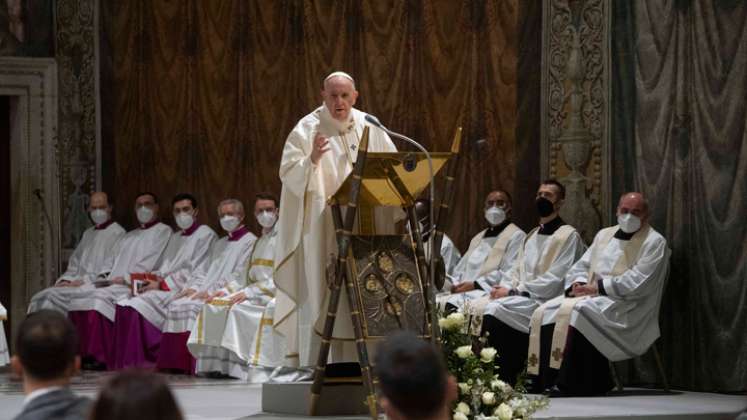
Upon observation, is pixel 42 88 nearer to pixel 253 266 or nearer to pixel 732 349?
pixel 253 266

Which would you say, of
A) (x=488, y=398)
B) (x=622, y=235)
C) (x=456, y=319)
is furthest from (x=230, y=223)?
(x=488, y=398)

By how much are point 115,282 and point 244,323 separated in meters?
2.06

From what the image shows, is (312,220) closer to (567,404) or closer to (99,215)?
(567,404)

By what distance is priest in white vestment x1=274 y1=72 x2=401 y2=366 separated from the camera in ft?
25.5

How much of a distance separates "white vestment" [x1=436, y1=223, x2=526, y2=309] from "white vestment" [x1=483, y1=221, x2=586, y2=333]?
0.74 ft

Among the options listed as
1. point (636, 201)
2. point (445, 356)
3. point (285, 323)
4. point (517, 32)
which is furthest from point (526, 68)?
point (445, 356)

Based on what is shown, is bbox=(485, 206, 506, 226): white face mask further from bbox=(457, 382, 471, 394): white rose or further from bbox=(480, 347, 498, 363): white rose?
bbox=(457, 382, 471, 394): white rose

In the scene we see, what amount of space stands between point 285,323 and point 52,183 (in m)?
6.12

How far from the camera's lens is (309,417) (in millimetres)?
7574

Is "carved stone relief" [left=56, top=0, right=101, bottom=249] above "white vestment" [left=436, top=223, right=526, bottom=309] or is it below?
above

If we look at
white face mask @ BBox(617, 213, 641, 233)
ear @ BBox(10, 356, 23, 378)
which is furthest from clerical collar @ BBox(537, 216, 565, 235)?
ear @ BBox(10, 356, 23, 378)

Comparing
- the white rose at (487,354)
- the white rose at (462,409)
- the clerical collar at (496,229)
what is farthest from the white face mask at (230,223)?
the white rose at (462,409)

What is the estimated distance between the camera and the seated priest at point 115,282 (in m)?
12.5

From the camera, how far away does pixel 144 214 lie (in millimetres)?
13242
